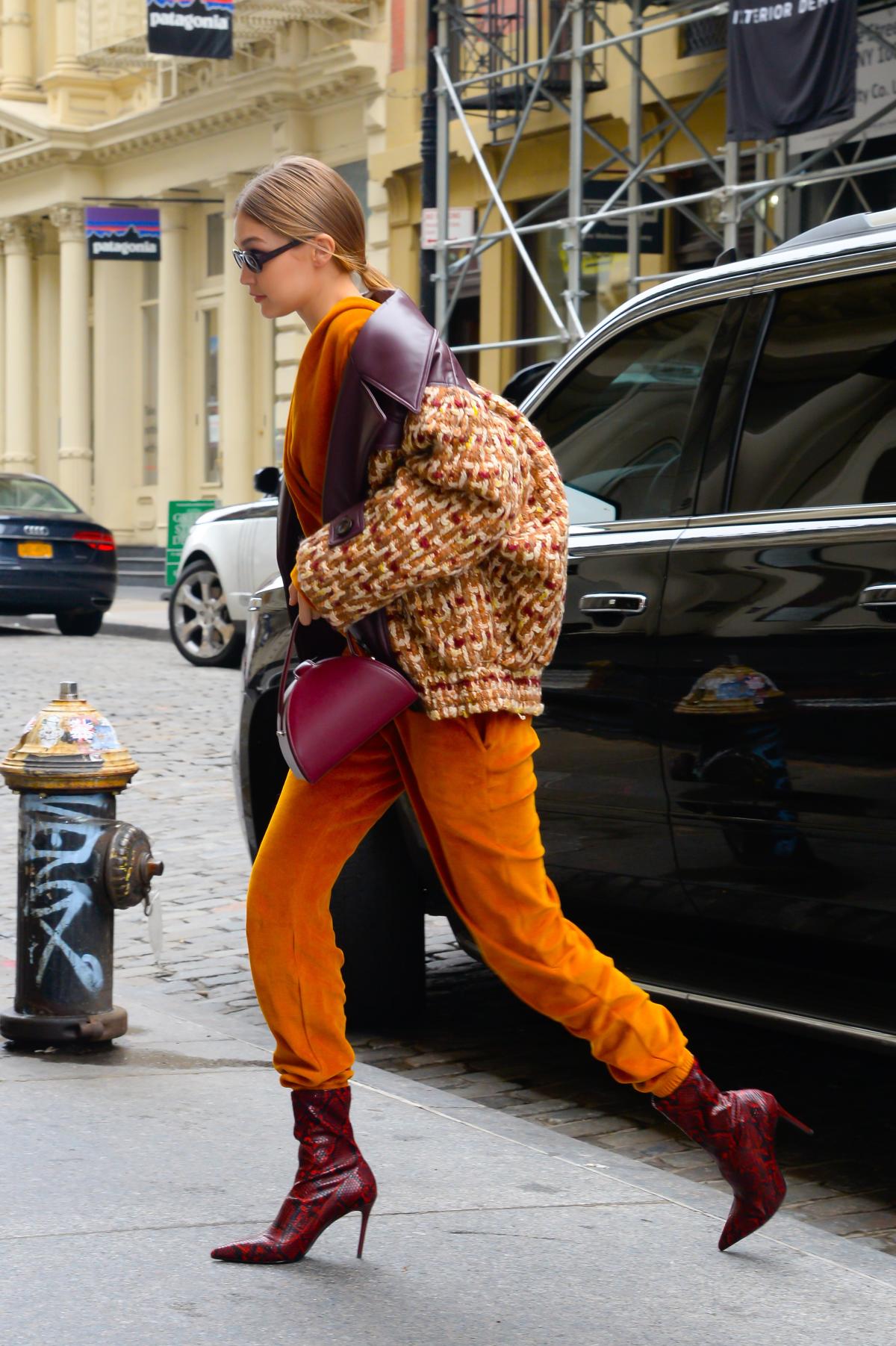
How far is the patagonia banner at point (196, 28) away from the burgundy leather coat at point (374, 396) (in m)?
23.4

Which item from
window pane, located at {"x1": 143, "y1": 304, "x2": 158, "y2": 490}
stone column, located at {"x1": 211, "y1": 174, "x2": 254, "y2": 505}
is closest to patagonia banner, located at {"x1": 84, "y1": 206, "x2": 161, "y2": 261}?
stone column, located at {"x1": 211, "y1": 174, "x2": 254, "y2": 505}

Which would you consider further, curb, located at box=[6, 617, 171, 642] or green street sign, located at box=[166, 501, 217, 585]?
green street sign, located at box=[166, 501, 217, 585]

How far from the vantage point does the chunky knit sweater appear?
120 inches

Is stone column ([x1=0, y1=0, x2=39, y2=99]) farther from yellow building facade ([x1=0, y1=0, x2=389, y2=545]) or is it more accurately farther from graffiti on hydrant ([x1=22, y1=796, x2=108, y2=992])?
graffiti on hydrant ([x1=22, y1=796, x2=108, y2=992])

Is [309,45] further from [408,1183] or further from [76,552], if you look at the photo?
[408,1183]

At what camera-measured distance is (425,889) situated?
4.99 meters

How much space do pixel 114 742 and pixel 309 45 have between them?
2393cm

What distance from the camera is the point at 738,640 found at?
406cm

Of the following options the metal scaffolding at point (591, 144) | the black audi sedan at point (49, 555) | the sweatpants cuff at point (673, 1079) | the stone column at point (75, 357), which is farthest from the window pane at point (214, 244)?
the sweatpants cuff at point (673, 1079)

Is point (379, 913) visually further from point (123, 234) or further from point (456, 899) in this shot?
point (123, 234)

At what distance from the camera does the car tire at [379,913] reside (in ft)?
16.3

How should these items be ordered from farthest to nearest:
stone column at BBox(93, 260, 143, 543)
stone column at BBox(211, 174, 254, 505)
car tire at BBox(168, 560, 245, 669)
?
stone column at BBox(93, 260, 143, 543)
stone column at BBox(211, 174, 254, 505)
car tire at BBox(168, 560, 245, 669)

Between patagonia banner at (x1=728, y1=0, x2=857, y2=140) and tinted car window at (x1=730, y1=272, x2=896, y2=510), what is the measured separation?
464 inches

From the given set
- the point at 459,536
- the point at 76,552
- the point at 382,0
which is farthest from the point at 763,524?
the point at 382,0
